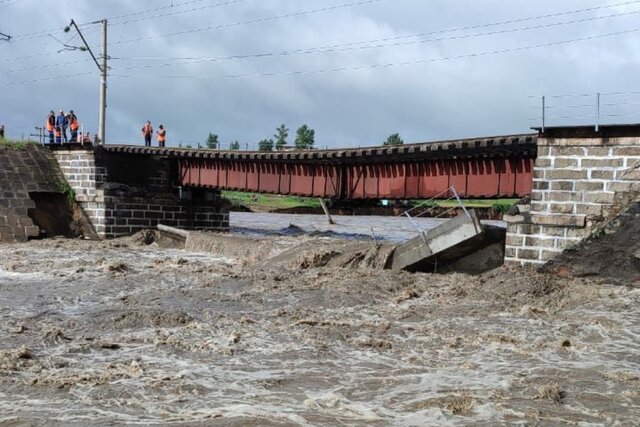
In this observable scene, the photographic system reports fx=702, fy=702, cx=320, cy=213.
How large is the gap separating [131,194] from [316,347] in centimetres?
2249

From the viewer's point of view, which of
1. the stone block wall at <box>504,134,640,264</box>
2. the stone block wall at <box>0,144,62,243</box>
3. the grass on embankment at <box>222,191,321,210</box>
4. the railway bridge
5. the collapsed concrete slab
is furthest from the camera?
the grass on embankment at <box>222,191,321,210</box>

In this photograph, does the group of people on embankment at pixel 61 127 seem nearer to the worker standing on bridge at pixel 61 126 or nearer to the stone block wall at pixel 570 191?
the worker standing on bridge at pixel 61 126

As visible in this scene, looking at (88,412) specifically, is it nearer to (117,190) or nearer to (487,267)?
(487,267)

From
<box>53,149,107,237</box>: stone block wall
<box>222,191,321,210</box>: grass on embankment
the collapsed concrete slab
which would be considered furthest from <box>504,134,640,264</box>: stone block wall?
<box>222,191,321,210</box>: grass on embankment

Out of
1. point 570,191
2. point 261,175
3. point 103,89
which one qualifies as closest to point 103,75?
point 103,89

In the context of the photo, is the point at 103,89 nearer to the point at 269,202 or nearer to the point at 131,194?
the point at 131,194

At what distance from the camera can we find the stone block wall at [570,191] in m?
15.4

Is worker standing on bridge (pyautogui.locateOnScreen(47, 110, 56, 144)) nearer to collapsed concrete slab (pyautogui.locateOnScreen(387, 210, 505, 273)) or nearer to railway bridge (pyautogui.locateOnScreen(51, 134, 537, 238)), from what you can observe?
railway bridge (pyautogui.locateOnScreen(51, 134, 537, 238))

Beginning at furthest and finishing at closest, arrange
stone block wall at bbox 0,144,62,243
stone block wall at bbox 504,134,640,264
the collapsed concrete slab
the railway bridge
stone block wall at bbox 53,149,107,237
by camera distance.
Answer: stone block wall at bbox 53,149,107,237, stone block wall at bbox 0,144,62,243, the railway bridge, the collapsed concrete slab, stone block wall at bbox 504,134,640,264

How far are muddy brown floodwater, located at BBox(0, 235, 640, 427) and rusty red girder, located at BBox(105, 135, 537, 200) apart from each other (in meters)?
4.61

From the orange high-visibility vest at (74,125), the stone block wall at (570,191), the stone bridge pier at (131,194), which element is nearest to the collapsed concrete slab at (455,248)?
the stone block wall at (570,191)

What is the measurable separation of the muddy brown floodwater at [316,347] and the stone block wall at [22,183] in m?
9.48

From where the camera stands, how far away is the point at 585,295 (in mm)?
14562

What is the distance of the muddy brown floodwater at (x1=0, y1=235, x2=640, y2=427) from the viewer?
7332mm
